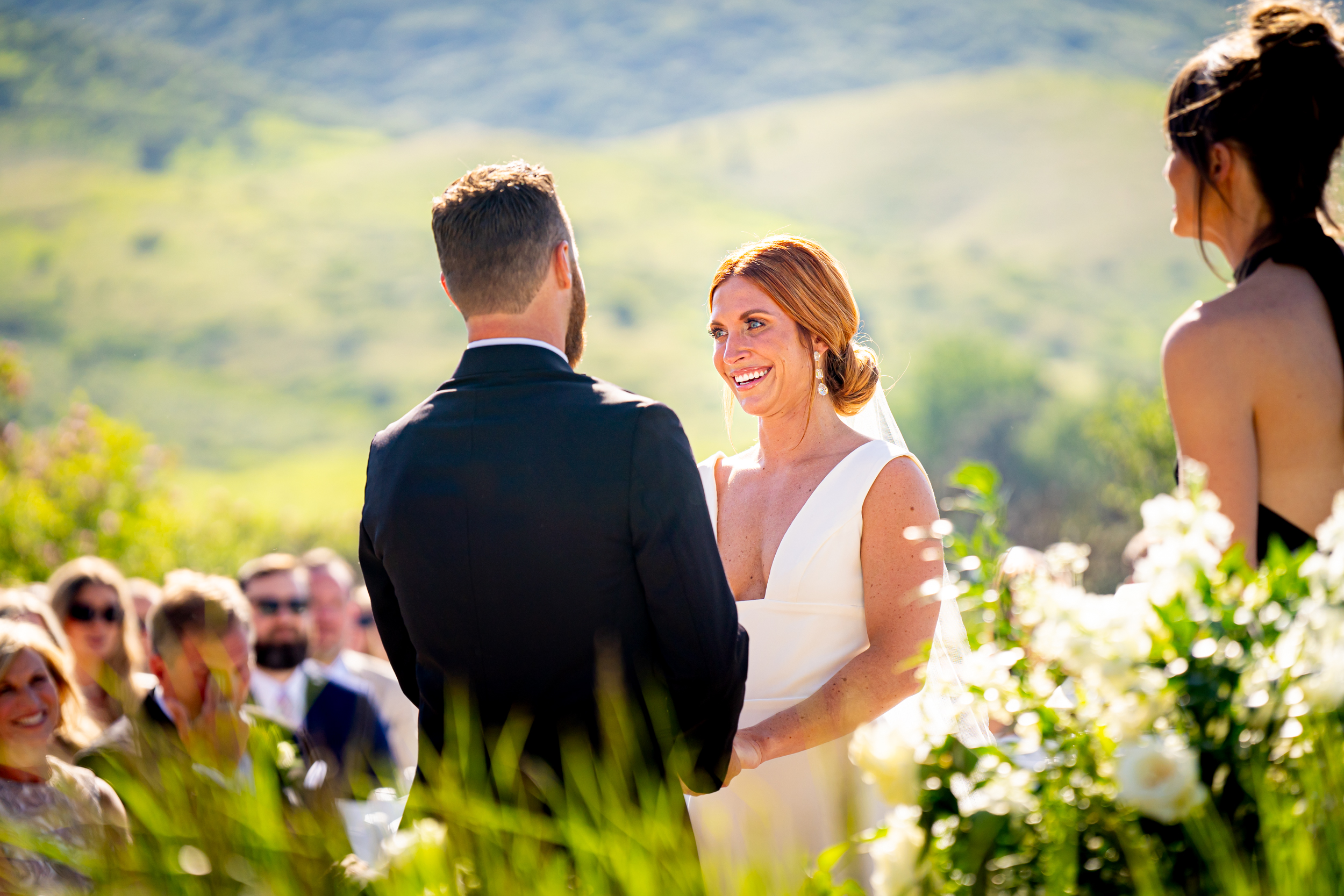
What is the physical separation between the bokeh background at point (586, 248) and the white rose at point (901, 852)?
80045 mm

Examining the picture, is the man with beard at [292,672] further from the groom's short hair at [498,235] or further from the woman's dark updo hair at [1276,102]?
the woman's dark updo hair at [1276,102]

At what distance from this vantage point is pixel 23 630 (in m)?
4.82

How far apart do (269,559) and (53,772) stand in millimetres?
4951

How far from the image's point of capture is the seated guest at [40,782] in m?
1.48

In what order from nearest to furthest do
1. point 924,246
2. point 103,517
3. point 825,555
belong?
point 825,555 → point 103,517 → point 924,246

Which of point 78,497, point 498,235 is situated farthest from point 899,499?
point 78,497

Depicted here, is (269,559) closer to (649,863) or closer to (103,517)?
(649,863)

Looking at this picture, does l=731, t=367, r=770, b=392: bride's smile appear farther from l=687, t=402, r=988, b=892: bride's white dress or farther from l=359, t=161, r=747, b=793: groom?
l=359, t=161, r=747, b=793: groom

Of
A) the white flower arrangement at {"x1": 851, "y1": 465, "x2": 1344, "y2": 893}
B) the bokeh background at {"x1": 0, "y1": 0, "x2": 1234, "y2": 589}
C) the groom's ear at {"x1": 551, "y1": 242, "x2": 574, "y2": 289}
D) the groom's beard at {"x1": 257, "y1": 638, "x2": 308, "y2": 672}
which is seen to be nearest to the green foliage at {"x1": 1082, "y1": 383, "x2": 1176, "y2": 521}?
the bokeh background at {"x1": 0, "y1": 0, "x2": 1234, "y2": 589}

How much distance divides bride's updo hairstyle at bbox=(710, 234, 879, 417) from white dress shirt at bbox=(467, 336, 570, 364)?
1433 millimetres

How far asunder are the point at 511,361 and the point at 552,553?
49cm

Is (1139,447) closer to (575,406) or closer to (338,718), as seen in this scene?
(338,718)

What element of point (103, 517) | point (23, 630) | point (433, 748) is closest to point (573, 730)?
point (433, 748)

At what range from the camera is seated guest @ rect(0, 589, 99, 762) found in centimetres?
490
